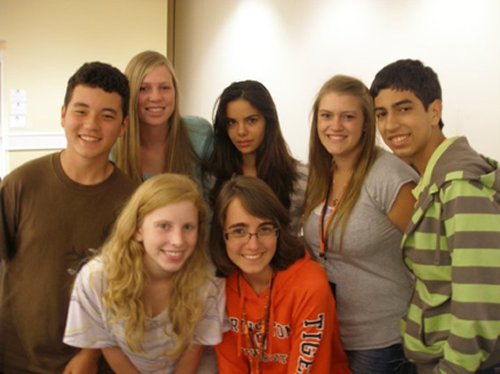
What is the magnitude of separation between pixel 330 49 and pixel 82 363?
2782 mm

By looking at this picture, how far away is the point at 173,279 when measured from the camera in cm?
173

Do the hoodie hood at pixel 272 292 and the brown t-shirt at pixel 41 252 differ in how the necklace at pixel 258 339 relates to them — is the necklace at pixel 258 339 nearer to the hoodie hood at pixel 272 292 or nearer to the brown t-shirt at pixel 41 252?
the hoodie hood at pixel 272 292

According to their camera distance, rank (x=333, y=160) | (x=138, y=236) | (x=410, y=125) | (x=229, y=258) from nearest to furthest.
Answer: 1. (x=410, y=125)
2. (x=138, y=236)
3. (x=229, y=258)
4. (x=333, y=160)

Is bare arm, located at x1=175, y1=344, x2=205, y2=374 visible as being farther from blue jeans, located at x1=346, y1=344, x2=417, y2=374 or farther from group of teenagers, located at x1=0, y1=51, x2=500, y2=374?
blue jeans, located at x1=346, y1=344, x2=417, y2=374

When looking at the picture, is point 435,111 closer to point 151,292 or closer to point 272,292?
point 272,292

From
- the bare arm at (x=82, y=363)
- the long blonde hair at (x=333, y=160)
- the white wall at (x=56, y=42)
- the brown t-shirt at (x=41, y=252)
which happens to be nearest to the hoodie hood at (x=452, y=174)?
the long blonde hair at (x=333, y=160)

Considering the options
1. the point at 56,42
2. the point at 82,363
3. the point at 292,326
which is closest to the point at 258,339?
the point at 292,326

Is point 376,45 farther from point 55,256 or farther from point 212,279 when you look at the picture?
point 55,256

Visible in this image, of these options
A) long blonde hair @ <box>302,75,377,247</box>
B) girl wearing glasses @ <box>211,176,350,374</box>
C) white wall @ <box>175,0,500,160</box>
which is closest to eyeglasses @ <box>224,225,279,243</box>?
girl wearing glasses @ <box>211,176,350,374</box>

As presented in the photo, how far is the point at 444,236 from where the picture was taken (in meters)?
1.34

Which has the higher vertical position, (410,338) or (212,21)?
(212,21)

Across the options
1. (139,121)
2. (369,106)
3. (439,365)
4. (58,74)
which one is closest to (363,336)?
(439,365)

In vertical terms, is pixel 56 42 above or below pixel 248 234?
above

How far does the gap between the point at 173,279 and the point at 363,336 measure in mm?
796
